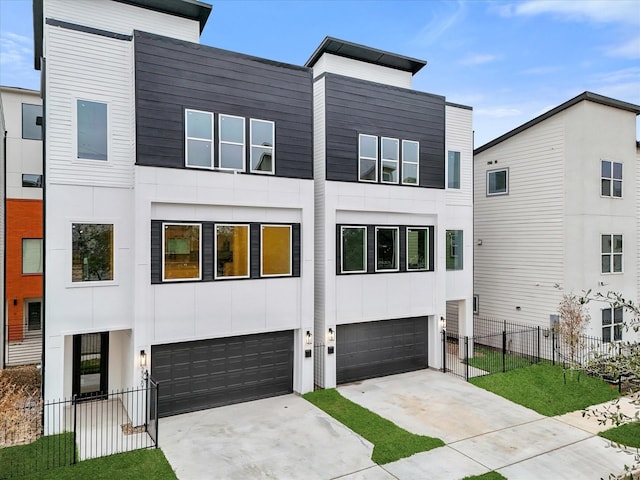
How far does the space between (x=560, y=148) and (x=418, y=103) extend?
6192mm

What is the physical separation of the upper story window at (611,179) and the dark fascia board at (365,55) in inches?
330

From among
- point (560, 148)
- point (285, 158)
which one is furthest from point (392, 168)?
point (560, 148)

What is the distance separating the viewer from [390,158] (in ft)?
49.7

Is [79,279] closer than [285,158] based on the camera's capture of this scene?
Yes

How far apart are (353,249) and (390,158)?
3.51 m

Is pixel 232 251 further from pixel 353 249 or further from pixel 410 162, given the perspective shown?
pixel 410 162

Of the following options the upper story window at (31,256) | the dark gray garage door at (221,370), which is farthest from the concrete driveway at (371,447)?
the upper story window at (31,256)

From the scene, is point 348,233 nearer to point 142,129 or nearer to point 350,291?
point 350,291

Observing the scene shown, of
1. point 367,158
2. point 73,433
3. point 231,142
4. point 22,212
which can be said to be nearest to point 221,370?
point 73,433

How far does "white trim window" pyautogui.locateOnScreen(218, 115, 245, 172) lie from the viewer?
12141 millimetres

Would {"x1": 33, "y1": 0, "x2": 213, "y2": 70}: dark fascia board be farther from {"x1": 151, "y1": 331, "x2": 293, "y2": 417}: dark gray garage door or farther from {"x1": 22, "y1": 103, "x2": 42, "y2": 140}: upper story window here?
→ {"x1": 151, "y1": 331, "x2": 293, "y2": 417}: dark gray garage door

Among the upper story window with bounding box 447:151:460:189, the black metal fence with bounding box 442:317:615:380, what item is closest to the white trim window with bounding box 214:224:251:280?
the black metal fence with bounding box 442:317:615:380

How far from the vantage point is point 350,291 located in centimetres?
1434

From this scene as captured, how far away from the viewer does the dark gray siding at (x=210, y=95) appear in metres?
11.1
